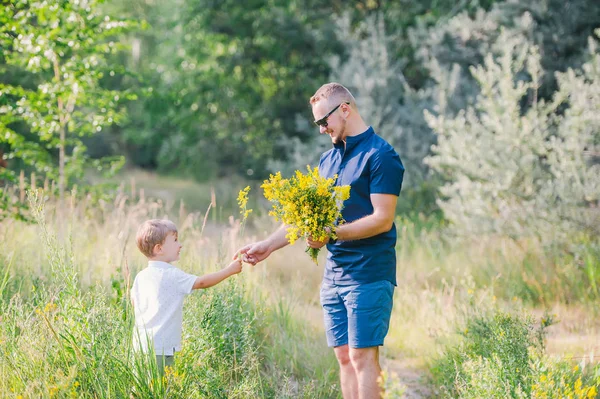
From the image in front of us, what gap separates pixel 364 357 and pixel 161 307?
3.59 feet

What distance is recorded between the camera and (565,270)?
687cm

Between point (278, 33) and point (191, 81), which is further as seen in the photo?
point (191, 81)

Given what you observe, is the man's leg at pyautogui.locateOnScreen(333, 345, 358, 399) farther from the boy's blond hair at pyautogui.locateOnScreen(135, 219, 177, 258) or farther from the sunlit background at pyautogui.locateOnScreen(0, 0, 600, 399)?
the boy's blond hair at pyautogui.locateOnScreen(135, 219, 177, 258)

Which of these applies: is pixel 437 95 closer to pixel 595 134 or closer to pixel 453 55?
pixel 453 55

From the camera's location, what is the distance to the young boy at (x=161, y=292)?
11.6 feet

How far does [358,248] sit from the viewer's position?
364cm

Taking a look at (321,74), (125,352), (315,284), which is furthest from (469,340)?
(321,74)

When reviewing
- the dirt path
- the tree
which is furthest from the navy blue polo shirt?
the tree

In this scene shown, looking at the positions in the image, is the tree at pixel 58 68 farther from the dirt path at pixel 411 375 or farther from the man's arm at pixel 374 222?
the man's arm at pixel 374 222

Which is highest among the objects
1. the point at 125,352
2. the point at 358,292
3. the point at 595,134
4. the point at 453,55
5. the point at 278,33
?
the point at 278,33

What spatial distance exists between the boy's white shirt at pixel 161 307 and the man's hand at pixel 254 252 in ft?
1.19

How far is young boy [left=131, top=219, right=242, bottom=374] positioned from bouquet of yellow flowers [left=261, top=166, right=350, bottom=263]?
1.49ft

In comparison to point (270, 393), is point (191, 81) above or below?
above

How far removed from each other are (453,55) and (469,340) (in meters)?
7.69
